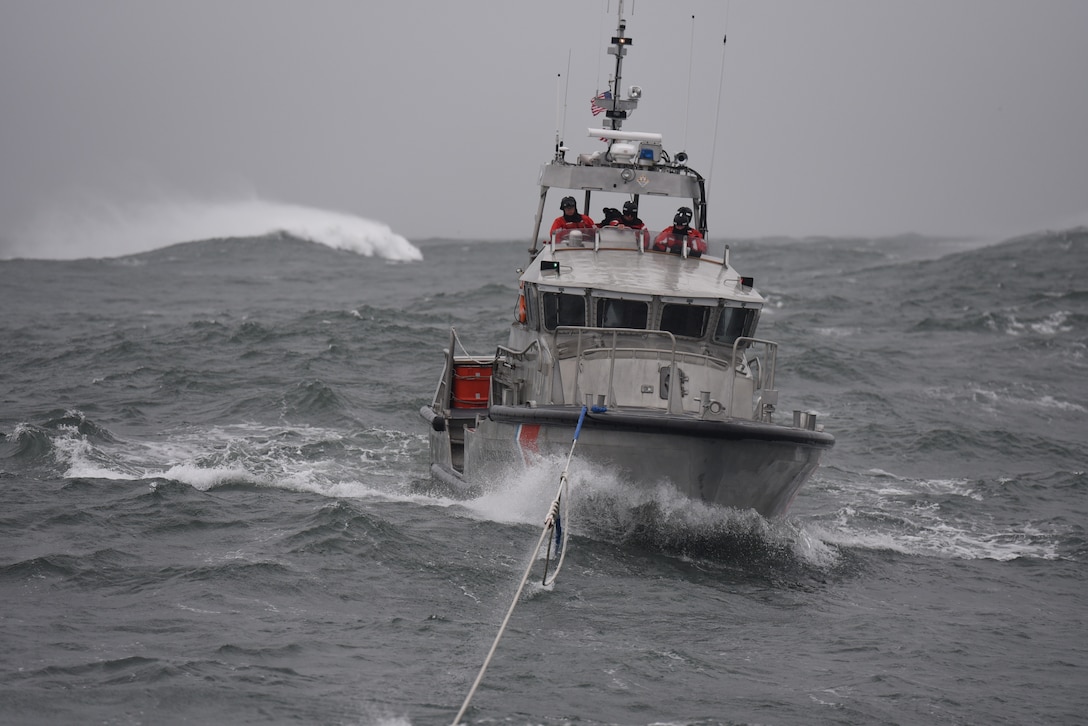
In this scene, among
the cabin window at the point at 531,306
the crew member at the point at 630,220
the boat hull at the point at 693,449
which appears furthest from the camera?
the crew member at the point at 630,220

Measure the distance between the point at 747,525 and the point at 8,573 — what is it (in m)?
7.04

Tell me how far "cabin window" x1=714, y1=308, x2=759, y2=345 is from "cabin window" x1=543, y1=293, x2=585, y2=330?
1.51m

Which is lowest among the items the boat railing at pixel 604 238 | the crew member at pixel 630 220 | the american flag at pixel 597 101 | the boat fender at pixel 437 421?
the boat fender at pixel 437 421

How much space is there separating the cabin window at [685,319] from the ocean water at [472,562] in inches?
81.1

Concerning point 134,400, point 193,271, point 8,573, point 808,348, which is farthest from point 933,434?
point 193,271

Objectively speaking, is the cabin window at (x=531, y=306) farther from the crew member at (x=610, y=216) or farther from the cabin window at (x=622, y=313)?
the crew member at (x=610, y=216)

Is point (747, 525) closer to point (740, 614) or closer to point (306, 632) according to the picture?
point (740, 614)

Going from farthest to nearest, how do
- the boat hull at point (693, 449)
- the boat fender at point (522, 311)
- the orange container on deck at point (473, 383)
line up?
1. the orange container on deck at point (473, 383)
2. the boat fender at point (522, 311)
3. the boat hull at point (693, 449)

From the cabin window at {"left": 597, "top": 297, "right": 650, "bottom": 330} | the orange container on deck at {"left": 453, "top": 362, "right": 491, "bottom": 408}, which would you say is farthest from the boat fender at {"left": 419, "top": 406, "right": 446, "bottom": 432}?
the cabin window at {"left": 597, "top": 297, "right": 650, "bottom": 330}

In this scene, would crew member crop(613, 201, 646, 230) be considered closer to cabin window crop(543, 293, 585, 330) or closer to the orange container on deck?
cabin window crop(543, 293, 585, 330)

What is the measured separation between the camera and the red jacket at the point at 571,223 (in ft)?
50.5

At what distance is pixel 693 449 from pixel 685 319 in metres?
1.97

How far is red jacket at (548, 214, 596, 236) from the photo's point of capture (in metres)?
15.4

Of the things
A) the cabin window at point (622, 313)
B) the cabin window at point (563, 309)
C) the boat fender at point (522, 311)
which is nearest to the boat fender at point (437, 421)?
the boat fender at point (522, 311)
